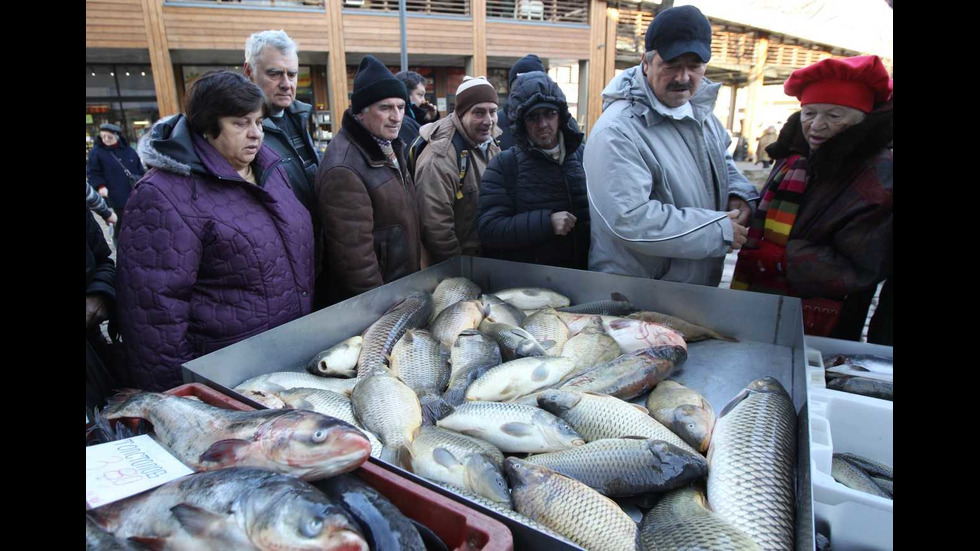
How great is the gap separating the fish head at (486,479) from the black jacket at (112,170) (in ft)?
23.4

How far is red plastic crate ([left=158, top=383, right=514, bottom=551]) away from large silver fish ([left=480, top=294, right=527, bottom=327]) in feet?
4.17

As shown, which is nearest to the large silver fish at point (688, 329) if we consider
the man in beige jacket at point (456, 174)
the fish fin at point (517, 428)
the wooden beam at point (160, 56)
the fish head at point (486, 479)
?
the fish fin at point (517, 428)

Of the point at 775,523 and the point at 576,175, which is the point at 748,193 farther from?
the point at 775,523

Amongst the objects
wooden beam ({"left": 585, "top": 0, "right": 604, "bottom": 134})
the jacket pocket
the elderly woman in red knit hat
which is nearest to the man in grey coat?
the elderly woman in red knit hat

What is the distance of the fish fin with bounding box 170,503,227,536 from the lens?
Answer: 929 mm

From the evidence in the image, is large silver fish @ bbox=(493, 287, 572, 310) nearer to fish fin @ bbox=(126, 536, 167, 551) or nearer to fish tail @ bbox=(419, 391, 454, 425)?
fish tail @ bbox=(419, 391, 454, 425)

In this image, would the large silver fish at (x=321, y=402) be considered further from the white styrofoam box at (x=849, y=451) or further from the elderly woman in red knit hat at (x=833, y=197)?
the elderly woman in red knit hat at (x=833, y=197)

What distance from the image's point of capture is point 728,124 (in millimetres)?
20203

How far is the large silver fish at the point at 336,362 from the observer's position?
2.11 m

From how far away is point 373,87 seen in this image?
2.82m
